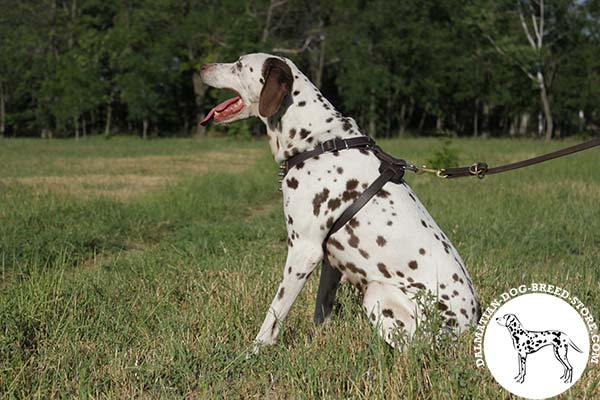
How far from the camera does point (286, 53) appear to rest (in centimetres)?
4788

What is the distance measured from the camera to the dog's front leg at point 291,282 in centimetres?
388

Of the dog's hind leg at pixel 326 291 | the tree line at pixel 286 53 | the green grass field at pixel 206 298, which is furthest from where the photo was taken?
the tree line at pixel 286 53

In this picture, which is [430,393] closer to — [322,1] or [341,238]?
[341,238]

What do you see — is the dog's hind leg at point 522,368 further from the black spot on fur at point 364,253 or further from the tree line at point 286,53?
the tree line at point 286,53

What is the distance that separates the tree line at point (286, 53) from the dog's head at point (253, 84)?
39.9 meters

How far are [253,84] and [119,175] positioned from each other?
628 inches

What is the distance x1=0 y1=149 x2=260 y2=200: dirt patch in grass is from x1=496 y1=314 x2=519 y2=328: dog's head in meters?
10.9

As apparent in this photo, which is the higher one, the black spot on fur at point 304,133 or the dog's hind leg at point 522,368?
the black spot on fur at point 304,133

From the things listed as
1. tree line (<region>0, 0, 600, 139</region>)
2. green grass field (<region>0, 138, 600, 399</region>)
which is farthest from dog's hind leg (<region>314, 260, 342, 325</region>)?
tree line (<region>0, 0, 600, 139</region>)

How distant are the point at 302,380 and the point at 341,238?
0.97 m

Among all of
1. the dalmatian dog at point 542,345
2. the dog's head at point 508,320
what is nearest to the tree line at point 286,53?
the dog's head at point 508,320

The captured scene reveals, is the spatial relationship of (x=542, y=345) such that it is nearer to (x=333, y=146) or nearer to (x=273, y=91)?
(x=333, y=146)

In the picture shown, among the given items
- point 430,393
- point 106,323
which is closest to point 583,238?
point 430,393

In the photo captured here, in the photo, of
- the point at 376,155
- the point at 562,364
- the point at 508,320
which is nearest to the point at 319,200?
the point at 376,155
